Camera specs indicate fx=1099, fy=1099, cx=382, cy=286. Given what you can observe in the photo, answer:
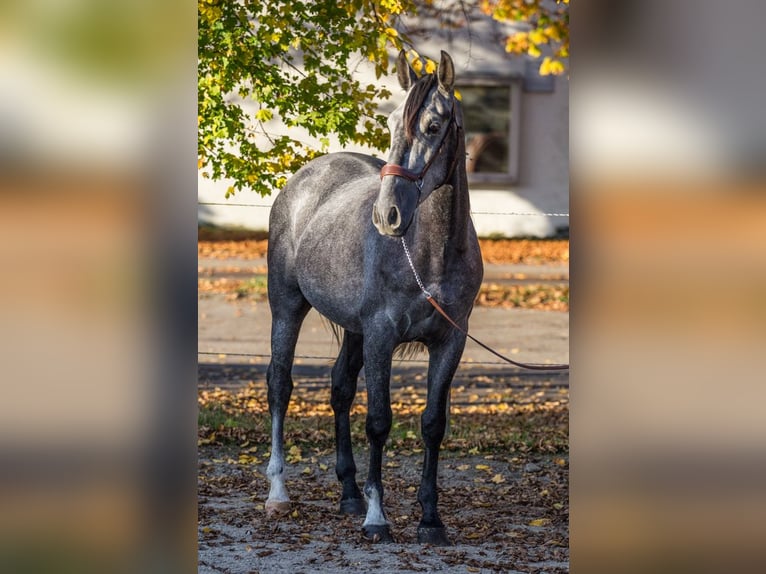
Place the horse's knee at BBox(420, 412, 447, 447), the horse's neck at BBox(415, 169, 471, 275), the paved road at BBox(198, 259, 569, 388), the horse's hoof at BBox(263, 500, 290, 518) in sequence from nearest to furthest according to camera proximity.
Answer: the horse's neck at BBox(415, 169, 471, 275), the horse's knee at BBox(420, 412, 447, 447), the horse's hoof at BBox(263, 500, 290, 518), the paved road at BBox(198, 259, 569, 388)

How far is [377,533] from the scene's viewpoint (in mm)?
5988

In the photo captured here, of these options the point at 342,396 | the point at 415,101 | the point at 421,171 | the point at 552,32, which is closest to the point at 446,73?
the point at 415,101

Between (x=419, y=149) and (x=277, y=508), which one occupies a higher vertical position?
(x=419, y=149)

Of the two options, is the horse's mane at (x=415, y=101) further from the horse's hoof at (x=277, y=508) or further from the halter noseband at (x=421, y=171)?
the horse's hoof at (x=277, y=508)

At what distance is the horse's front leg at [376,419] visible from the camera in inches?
232

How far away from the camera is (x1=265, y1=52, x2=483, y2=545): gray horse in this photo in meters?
5.51

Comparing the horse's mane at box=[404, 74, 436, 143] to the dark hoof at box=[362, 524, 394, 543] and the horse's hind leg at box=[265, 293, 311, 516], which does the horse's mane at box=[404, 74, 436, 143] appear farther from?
the dark hoof at box=[362, 524, 394, 543]

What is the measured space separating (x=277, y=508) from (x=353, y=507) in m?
0.46

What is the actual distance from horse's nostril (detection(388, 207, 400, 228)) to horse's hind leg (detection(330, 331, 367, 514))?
1659 millimetres

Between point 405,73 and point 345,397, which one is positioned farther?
point 345,397
